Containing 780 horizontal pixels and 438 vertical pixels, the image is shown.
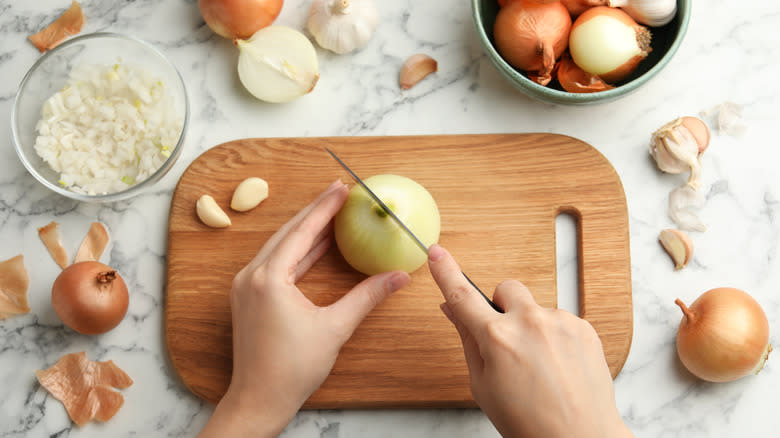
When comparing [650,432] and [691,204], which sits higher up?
[691,204]

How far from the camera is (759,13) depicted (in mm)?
1430

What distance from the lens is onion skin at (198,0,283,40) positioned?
4.34 ft

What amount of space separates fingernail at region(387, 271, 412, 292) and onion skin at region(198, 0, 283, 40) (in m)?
0.61

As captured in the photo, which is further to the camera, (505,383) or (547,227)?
(547,227)

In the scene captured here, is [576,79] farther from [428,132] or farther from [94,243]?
[94,243]

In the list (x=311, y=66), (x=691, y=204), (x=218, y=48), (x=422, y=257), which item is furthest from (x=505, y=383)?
(x=218, y=48)

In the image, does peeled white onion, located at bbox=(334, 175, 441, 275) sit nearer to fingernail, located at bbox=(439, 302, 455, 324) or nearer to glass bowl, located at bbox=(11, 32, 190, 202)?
fingernail, located at bbox=(439, 302, 455, 324)

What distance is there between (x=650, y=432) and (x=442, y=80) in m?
0.86

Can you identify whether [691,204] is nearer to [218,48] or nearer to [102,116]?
[218,48]

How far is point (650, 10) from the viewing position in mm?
1270

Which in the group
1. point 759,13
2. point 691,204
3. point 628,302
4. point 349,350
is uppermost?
point 759,13

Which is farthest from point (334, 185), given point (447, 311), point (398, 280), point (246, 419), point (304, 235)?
point (246, 419)

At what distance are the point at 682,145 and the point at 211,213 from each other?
3.19 ft

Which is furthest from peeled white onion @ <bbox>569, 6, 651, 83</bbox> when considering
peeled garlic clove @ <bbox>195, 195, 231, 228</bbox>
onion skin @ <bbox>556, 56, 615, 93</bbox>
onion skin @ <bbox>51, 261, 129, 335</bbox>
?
onion skin @ <bbox>51, 261, 129, 335</bbox>
